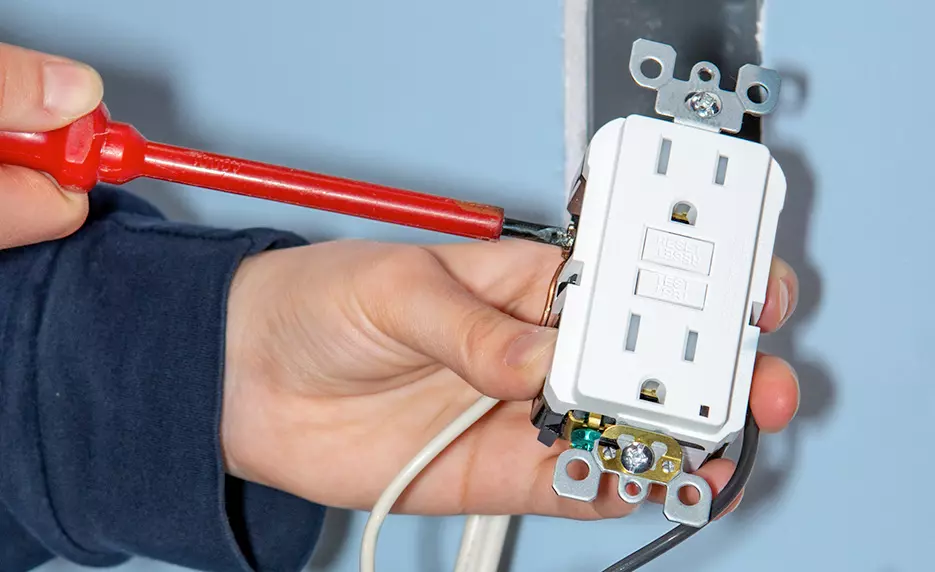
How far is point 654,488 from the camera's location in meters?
0.58

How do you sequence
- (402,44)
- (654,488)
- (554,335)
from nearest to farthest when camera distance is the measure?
(554,335) < (654,488) < (402,44)

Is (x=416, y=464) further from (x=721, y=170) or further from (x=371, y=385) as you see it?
(x=721, y=170)

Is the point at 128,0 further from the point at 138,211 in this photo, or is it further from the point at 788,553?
the point at 788,553

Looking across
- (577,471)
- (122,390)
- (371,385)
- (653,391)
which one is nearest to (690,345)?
(653,391)

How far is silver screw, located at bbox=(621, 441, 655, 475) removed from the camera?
47 centimetres

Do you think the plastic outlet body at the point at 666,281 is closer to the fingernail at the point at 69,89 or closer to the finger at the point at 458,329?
the finger at the point at 458,329

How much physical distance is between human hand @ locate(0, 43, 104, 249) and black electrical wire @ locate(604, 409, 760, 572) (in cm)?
36

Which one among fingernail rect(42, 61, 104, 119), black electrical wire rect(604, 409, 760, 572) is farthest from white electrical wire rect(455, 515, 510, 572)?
fingernail rect(42, 61, 104, 119)

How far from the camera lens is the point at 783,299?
0.55m

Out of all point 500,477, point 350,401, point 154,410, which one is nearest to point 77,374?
point 154,410

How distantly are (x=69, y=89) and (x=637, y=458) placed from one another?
33 centimetres

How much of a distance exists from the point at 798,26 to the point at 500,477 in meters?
0.37

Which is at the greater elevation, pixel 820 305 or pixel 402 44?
pixel 402 44

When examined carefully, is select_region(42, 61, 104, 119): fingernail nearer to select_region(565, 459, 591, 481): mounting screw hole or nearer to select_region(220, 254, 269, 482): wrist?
select_region(220, 254, 269, 482): wrist
